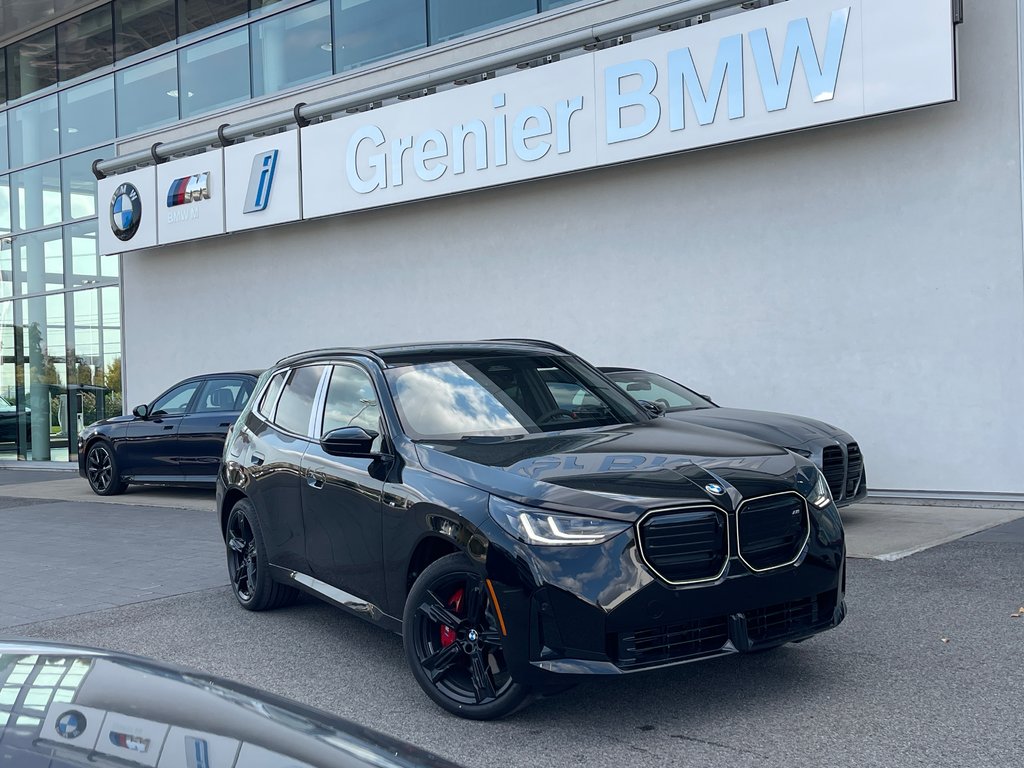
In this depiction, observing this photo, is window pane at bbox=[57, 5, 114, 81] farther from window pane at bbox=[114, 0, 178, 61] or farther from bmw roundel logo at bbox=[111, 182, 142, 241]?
bmw roundel logo at bbox=[111, 182, 142, 241]

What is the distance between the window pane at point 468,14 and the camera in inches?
580

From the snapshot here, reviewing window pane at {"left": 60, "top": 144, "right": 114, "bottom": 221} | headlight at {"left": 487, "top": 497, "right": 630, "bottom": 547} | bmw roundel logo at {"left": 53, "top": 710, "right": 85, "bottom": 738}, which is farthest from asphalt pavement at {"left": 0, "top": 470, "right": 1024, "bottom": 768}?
window pane at {"left": 60, "top": 144, "right": 114, "bottom": 221}

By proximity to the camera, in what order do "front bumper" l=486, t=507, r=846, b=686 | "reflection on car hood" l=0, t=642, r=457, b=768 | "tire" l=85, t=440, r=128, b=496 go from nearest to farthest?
"reflection on car hood" l=0, t=642, r=457, b=768 → "front bumper" l=486, t=507, r=846, b=686 → "tire" l=85, t=440, r=128, b=496

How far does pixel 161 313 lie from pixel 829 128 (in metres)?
13.2

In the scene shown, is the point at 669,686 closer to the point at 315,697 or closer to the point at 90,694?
the point at 315,697

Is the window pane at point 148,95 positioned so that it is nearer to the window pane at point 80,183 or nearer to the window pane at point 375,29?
the window pane at point 80,183

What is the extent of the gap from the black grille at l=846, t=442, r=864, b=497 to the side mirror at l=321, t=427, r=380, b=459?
5112mm

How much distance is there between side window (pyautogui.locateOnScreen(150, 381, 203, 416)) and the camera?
556 inches

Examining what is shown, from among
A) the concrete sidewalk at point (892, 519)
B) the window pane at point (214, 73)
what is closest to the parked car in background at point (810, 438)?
the concrete sidewalk at point (892, 519)

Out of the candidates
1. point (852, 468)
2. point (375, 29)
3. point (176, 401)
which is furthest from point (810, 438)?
point (375, 29)

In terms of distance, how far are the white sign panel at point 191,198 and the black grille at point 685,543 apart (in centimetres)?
1491

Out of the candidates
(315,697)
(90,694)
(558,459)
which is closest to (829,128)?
(558,459)

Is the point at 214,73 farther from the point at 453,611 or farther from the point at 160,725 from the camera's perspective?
the point at 160,725

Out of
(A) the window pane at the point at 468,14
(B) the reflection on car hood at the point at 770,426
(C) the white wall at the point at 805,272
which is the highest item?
(A) the window pane at the point at 468,14
